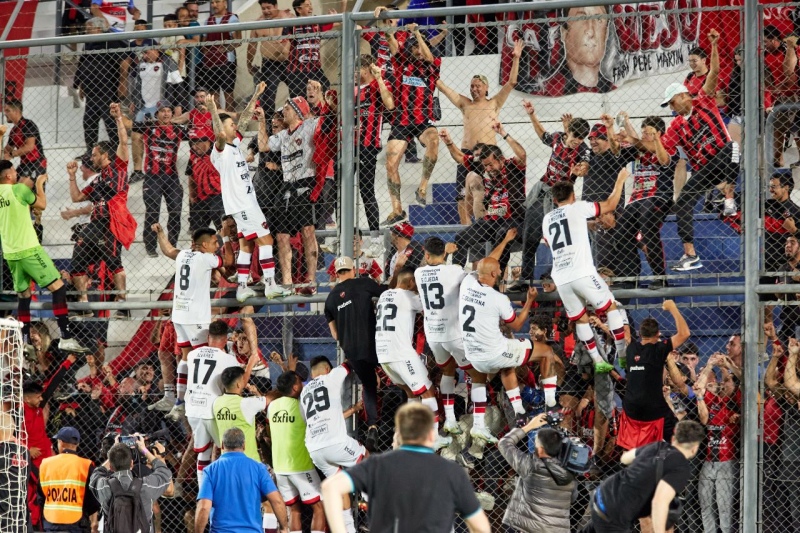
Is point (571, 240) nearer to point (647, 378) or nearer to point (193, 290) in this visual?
point (647, 378)

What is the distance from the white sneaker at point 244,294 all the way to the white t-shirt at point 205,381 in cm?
63

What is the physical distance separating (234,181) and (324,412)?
2830 mm

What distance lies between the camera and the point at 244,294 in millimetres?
13844

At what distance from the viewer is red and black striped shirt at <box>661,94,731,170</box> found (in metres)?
13.1

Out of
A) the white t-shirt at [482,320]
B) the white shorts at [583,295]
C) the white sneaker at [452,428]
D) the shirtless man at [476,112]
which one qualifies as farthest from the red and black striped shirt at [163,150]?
the white shorts at [583,295]

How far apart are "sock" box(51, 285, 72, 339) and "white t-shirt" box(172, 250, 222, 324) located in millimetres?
1392

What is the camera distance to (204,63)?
17312 mm

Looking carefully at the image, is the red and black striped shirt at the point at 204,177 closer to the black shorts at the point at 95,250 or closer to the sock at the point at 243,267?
the black shorts at the point at 95,250

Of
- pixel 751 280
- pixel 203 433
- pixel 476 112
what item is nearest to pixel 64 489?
pixel 203 433

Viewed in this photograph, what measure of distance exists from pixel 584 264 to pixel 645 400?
4.77ft

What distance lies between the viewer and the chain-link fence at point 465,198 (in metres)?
12.8

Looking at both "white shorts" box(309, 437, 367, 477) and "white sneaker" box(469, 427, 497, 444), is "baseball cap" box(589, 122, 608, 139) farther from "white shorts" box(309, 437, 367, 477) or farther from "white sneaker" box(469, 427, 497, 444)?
"white shorts" box(309, 437, 367, 477)

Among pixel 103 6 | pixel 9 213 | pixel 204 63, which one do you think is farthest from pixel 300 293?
pixel 103 6

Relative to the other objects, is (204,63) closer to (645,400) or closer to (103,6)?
(103,6)
